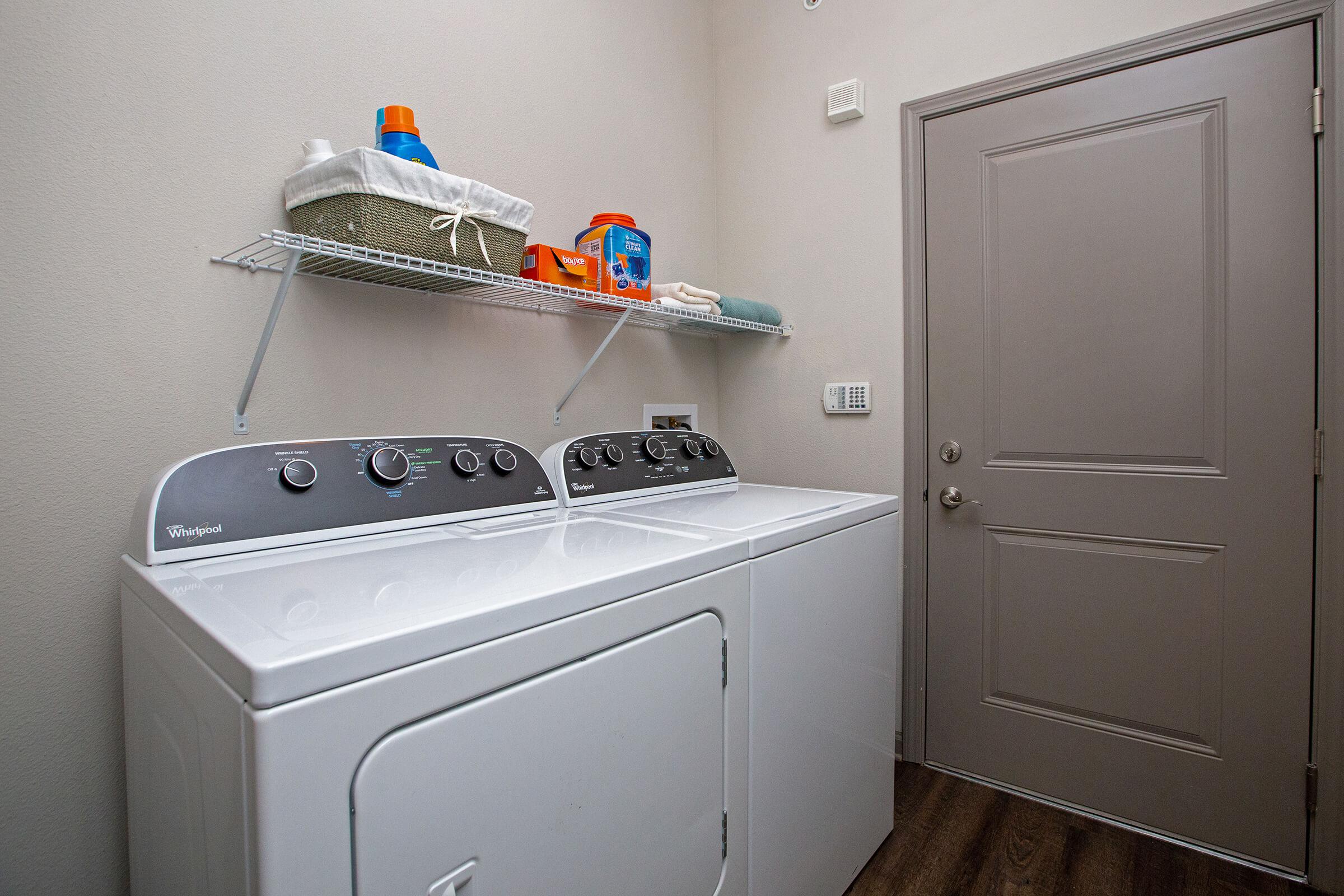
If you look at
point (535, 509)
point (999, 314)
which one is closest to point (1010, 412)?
point (999, 314)

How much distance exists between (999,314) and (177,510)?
202 centimetres

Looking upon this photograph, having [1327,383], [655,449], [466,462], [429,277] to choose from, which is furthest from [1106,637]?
[429,277]

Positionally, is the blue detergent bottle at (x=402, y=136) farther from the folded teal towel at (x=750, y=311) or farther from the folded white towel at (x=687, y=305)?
the folded teal towel at (x=750, y=311)

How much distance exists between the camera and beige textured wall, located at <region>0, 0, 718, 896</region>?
1.05 meters

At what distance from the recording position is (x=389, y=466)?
3.96 ft

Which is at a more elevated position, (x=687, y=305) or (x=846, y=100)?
(x=846, y=100)

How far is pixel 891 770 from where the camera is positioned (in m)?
1.75

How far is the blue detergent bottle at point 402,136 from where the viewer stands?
1268 mm

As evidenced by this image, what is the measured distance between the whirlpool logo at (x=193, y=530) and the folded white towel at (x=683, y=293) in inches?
49.4

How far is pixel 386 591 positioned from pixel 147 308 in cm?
80

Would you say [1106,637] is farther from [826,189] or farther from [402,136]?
[402,136]

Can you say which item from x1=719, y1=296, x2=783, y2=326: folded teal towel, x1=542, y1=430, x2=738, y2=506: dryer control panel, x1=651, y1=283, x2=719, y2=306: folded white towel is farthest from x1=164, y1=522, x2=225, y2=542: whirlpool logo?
x1=719, y1=296, x2=783, y2=326: folded teal towel

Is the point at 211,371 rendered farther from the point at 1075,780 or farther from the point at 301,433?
the point at 1075,780

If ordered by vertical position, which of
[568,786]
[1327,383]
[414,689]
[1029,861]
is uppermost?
[1327,383]
